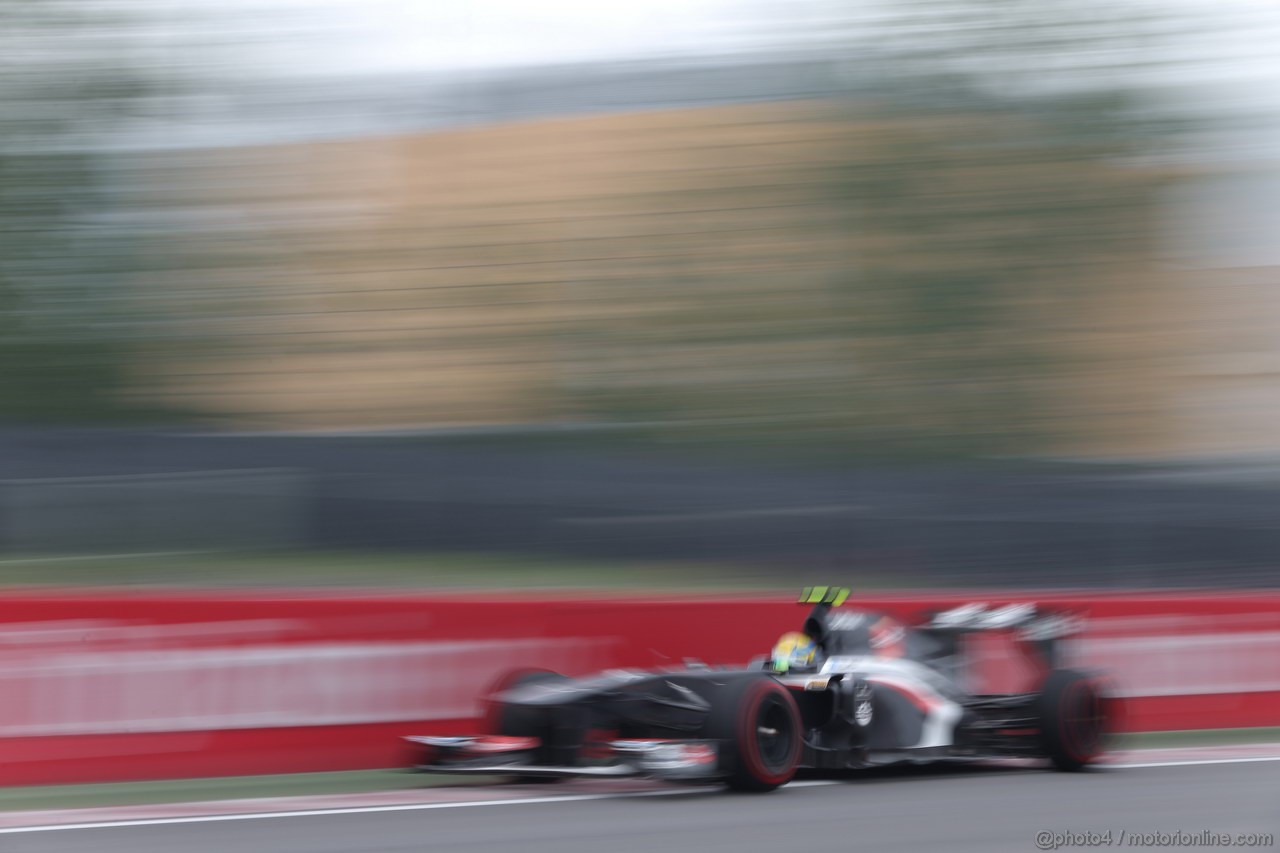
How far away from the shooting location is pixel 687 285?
1934 cm

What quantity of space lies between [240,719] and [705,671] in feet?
7.73

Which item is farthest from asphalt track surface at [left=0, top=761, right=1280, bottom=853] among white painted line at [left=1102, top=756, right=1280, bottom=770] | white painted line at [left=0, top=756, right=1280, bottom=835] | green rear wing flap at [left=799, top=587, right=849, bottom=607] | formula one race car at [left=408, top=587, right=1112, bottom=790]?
green rear wing flap at [left=799, top=587, right=849, bottom=607]

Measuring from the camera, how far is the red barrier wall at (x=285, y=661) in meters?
7.41

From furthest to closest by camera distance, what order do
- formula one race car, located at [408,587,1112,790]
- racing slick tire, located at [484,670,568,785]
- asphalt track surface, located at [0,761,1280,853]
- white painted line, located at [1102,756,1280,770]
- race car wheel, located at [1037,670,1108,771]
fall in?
white painted line, located at [1102,756,1280,770] < race car wheel, located at [1037,670,1108,771] < racing slick tire, located at [484,670,568,785] < formula one race car, located at [408,587,1112,790] < asphalt track surface, located at [0,761,1280,853]

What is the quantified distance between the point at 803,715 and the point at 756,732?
587 millimetres

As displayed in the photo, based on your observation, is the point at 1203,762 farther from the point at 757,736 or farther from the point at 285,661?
→ the point at 285,661

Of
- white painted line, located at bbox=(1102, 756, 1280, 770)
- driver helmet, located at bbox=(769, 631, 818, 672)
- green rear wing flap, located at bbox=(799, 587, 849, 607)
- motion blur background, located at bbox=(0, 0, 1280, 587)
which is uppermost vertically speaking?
motion blur background, located at bbox=(0, 0, 1280, 587)

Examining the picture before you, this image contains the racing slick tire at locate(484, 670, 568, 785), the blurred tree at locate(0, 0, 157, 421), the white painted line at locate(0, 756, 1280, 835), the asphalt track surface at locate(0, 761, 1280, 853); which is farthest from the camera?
the blurred tree at locate(0, 0, 157, 421)

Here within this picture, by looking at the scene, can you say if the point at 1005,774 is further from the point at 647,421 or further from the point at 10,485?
the point at 647,421

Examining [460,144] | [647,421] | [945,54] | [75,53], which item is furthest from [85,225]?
[945,54]

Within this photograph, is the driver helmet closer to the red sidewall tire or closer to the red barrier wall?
the red sidewall tire

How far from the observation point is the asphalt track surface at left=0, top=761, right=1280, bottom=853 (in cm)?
553

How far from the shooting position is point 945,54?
2198 centimetres

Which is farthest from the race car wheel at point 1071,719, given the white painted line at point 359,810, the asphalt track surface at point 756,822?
the white painted line at point 359,810
